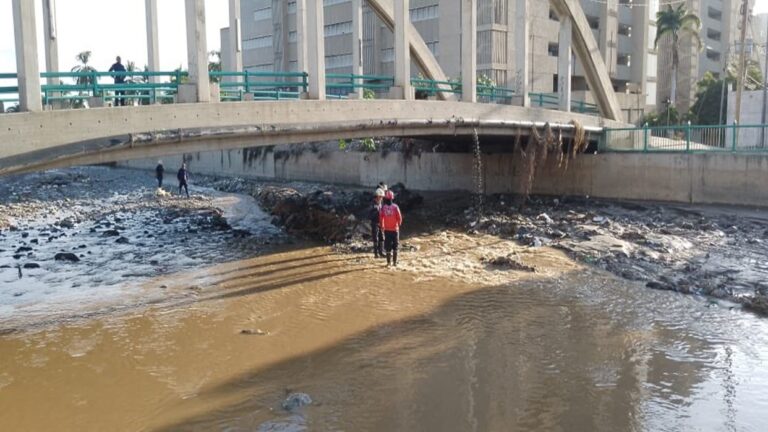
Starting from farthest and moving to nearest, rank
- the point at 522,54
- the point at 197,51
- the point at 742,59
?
1. the point at 742,59
2. the point at 522,54
3. the point at 197,51

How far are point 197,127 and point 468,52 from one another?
11.5m

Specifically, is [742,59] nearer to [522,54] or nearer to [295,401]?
[522,54]

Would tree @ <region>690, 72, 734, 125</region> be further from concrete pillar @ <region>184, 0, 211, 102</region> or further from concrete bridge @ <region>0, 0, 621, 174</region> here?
concrete pillar @ <region>184, 0, 211, 102</region>

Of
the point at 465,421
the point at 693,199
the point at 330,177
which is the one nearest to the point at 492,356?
the point at 465,421

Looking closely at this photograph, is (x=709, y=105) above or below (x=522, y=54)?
below

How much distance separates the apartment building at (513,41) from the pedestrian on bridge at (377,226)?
23630 mm

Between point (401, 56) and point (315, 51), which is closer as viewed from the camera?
point (315, 51)

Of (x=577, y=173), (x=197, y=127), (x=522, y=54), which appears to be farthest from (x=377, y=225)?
(x=577, y=173)

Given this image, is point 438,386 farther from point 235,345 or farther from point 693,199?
point 693,199

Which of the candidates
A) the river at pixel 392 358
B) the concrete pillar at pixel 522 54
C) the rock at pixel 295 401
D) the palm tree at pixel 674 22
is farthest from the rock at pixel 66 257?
the palm tree at pixel 674 22

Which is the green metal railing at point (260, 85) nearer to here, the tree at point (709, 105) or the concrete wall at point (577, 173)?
the concrete wall at point (577, 173)

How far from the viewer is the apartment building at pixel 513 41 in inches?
1684

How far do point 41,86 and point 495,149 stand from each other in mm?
20490

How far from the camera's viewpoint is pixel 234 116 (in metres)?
13.4
